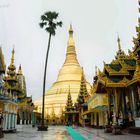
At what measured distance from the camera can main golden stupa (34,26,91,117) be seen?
71.6 m

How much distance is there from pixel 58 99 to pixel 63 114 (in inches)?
264

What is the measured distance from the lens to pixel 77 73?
80938 mm

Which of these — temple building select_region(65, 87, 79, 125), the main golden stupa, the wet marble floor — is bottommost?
the wet marble floor

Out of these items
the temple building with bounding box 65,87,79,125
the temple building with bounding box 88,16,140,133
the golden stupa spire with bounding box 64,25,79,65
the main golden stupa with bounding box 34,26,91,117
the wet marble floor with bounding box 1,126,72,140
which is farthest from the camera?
the golden stupa spire with bounding box 64,25,79,65

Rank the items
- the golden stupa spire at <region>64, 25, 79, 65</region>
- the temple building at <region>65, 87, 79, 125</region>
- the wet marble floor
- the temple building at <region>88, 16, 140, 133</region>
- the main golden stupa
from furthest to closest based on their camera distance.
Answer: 1. the golden stupa spire at <region>64, 25, 79, 65</region>
2. the main golden stupa
3. the temple building at <region>65, 87, 79, 125</region>
4. the temple building at <region>88, 16, 140, 133</region>
5. the wet marble floor

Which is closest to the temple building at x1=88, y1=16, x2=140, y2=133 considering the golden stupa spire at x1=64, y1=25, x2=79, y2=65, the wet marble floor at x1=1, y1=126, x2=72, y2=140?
the wet marble floor at x1=1, y1=126, x2=72, y2=140

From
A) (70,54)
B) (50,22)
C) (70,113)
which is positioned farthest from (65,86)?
(50,22)

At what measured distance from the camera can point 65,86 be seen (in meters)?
77.4

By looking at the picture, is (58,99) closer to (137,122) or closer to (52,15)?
(52,15)

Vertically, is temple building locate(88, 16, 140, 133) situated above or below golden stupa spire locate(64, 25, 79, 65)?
below

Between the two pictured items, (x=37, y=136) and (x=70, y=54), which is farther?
(x=70, y=54)

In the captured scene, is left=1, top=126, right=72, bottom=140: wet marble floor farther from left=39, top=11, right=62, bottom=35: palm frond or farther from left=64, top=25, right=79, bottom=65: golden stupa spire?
left=64, top=25, right=79, bottom=65: golden stupa spire

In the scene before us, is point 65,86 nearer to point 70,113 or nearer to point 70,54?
point 70,54

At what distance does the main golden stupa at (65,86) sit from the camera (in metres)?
71.6
